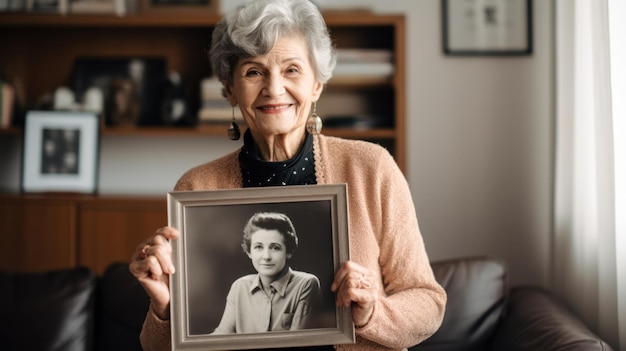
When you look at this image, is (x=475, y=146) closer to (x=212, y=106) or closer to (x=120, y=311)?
(x=212, y=106)

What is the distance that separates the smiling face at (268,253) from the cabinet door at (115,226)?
1.59 metres

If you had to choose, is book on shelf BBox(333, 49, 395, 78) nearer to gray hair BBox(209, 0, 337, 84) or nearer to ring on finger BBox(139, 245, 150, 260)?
gray hair BBox(209, 0, 337, 84)

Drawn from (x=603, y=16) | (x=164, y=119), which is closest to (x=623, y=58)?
(x=603, y=16)

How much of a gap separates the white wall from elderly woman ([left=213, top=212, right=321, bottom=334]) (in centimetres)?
187

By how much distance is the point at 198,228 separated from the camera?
1.37m

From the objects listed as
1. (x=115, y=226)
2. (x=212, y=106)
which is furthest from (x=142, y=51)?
(x=115, y=226)

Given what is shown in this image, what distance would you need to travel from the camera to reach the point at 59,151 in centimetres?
305

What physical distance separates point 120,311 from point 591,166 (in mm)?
1572

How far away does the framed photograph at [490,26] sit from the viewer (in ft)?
10.2

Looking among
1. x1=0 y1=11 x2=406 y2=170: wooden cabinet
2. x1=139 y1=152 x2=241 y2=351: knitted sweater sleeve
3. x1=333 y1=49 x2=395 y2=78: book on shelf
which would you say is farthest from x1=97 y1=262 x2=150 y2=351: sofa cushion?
x1=333 y1=49 x2=395 y2=78: book on shelf

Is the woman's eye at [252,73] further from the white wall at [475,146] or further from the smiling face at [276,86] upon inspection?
the white wall at [475,146]

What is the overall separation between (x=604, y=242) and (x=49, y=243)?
82.7 inches

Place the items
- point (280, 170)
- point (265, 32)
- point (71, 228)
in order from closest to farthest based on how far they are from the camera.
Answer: point (265, 32)
point (280, 170)
point (71, 228)

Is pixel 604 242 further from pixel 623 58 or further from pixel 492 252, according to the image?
pixel 492 252
